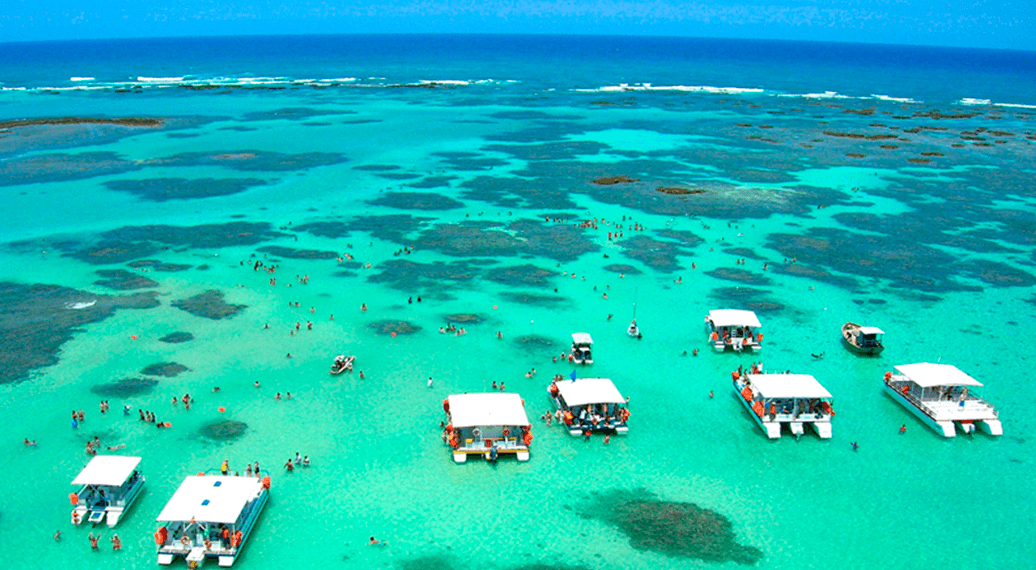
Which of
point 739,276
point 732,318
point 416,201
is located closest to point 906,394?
point 732,318

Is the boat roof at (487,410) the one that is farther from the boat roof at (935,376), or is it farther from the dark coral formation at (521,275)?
the boat roof at (935,376)

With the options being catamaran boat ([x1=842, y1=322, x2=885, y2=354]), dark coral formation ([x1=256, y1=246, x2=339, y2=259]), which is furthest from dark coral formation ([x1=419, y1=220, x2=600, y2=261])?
catamaran boat ([x1=842, y1=322, x2=885, y2=354])

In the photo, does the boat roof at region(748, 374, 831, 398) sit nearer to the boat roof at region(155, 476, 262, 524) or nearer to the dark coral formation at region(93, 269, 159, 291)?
the boat roof at region(155, 476, 262, 524)

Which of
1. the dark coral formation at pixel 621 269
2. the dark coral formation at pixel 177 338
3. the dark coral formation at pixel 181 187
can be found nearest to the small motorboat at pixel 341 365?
the dark coral formation at pixel 177 338

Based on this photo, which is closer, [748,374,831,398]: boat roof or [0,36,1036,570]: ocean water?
[0,36,1036,570]: ocean water

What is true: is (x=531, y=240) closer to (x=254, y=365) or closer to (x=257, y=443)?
(x=254, y=365)

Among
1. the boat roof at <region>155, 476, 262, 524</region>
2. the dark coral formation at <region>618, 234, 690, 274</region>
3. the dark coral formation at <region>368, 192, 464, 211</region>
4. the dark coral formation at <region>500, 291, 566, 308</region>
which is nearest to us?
the boat roof at <region>155, 476, 262, 524</region>
